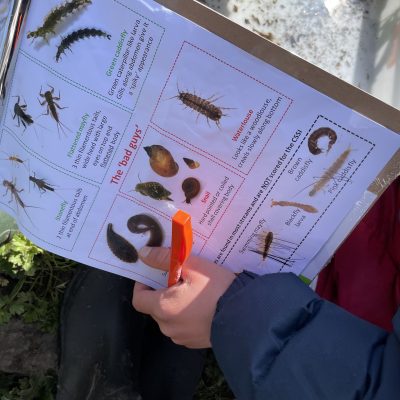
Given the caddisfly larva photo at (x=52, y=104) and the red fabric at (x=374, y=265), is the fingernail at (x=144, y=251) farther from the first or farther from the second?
the red fabric at (x=374, y=265)

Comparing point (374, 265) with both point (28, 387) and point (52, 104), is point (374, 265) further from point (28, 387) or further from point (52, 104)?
point (28, 387)

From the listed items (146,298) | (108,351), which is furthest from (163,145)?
(108,351)

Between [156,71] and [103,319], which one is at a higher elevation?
[156,71]

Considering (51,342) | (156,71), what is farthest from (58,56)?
(51,342)

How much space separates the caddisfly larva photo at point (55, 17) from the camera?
55 cm

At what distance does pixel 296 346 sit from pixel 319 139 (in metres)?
0.26

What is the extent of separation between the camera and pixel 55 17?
0.56 metres

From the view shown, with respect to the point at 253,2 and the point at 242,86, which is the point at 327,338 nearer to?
the point at 242,86

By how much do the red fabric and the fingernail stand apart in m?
0.32

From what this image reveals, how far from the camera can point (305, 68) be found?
0.56 meters

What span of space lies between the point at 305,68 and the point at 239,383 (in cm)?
41

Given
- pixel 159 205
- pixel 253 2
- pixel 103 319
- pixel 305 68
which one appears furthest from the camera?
pixel 103 319

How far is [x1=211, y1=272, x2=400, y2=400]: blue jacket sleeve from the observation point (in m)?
0.64

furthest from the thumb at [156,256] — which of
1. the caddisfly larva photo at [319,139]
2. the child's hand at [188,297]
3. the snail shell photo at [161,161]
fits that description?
the caddisfly larva photo at [319,139]
